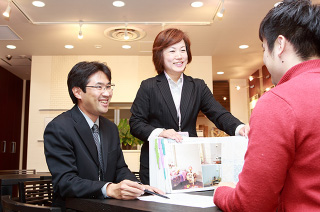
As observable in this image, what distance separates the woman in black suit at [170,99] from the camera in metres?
1.72

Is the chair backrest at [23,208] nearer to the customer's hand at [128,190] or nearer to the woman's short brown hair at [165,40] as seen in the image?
the customer's hand at [128,190]

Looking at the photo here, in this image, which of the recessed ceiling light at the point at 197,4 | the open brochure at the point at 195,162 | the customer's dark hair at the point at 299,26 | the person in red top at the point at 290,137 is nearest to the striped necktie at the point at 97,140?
the open brochure at the point at 195,162

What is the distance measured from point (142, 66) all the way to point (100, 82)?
17.6 ft

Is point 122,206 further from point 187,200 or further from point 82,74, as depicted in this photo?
point 82,74

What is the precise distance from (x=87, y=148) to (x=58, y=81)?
19.0 feet

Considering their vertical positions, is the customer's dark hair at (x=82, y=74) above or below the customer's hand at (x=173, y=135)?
above

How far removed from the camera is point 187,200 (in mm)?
1134

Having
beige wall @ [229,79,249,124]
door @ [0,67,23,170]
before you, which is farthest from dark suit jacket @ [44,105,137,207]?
beige wall @ [229,79,249,124]

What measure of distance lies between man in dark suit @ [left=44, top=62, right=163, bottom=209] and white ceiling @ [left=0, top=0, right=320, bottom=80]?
3.05 meters

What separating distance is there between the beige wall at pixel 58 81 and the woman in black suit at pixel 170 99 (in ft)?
16.9

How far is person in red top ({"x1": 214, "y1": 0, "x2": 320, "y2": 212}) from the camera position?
0.74 m

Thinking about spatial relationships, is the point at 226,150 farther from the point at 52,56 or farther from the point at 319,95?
the point at 52,56

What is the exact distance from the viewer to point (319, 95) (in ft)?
2.46

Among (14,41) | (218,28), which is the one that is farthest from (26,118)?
(218,28)
